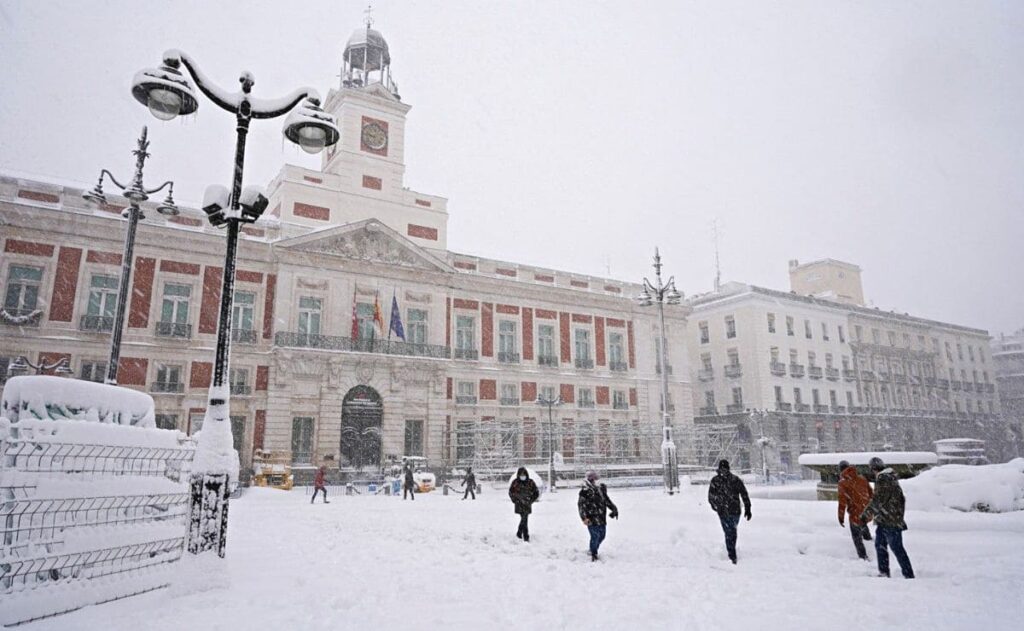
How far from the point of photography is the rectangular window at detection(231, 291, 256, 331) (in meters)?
27.7

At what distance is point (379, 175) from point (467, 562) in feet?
92.0

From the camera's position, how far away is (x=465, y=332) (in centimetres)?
3372

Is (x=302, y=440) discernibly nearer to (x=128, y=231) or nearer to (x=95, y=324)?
(x=95, y=324)

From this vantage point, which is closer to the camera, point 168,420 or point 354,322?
point 168,420

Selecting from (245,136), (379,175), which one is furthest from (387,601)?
(379,175)

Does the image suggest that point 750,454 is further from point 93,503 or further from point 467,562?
point 93,503

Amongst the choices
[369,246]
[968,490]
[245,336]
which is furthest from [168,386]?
[968,490]

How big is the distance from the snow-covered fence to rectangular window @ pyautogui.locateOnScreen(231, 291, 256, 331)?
21790 millimetres

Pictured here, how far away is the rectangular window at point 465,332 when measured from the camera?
33438 mm

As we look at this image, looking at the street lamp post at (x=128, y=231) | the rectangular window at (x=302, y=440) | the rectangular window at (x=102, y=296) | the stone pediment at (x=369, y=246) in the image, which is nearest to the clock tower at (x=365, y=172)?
the stone pediment at (x=369, y=246)

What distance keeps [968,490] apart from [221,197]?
1339 centimetres

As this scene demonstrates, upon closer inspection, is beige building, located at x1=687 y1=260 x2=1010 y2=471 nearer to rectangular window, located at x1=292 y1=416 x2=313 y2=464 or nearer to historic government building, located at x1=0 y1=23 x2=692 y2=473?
historic government building, located at x1=0 y1=23 x2=692 y2=473

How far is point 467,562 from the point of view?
842cm

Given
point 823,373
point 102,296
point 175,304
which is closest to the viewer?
point 102,296
